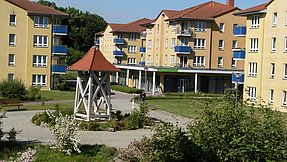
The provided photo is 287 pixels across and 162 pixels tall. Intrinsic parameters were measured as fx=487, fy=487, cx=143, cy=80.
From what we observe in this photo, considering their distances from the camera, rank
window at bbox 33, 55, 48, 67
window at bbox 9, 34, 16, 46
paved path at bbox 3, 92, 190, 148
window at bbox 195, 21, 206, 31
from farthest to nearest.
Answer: window at bbox 195, 21, 206, 31 < window at bbox 33, 55, 48, 67 < window at bbox 9, 34, 16, 46 < paved path at bbox 3, 92, 190, 148

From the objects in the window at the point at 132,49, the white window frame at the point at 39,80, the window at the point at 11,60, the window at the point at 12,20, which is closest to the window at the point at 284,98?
the white window frame at the point at 39,80

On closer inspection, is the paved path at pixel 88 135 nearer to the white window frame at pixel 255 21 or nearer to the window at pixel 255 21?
the white window frame at pixel 255 21

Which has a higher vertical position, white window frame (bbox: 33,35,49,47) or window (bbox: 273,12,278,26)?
window (bbox: 273,12,278,26)

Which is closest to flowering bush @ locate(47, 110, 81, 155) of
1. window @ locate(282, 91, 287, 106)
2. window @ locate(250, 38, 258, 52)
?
window @ locate(282, 91, 287, 106)

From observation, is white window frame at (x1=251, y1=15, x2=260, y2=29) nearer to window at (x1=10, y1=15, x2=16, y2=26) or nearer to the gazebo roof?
the gazebo roof

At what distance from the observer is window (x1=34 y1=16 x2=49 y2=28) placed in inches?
2142

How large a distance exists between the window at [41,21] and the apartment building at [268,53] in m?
22.1

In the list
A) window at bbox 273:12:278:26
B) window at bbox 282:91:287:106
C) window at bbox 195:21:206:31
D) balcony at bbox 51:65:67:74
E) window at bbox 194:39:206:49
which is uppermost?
window at bbox 195:21:206:31

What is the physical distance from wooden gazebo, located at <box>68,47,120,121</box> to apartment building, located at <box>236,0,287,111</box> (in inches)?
753

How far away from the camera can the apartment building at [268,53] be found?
4288 centimetres

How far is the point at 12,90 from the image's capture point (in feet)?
137

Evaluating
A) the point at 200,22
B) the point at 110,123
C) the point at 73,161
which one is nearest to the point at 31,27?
the point at 200,22

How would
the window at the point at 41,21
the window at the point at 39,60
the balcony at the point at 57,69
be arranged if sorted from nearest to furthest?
the window at the point at 41,21, the window at the point at 39,60, the balcony at the point at 57,69

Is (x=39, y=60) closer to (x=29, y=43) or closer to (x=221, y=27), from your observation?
(x=29, y=43)
